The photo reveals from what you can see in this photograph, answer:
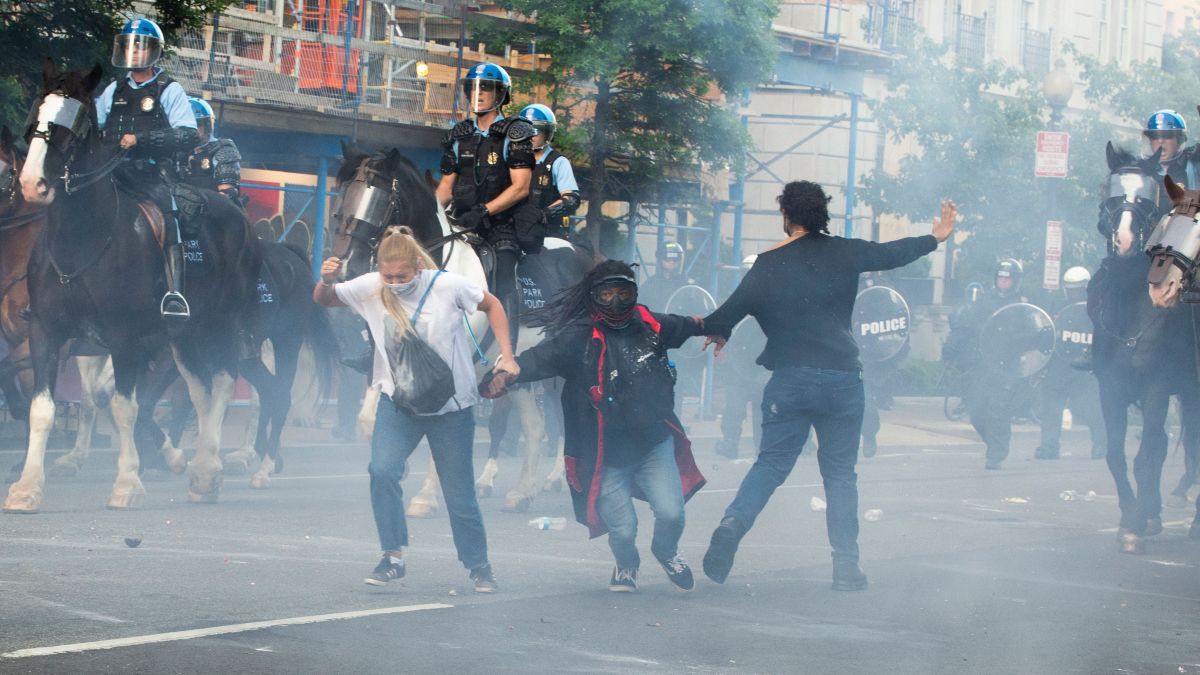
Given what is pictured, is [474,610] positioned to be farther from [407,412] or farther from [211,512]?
[211,512]

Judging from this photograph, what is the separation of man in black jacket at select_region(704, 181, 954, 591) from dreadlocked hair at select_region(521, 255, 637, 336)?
22.2 inches

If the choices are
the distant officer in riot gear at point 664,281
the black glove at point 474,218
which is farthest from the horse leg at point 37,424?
the distant officer in riot gear at point 664,281

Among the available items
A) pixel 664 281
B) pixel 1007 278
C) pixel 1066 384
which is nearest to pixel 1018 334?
pixel 1007 278

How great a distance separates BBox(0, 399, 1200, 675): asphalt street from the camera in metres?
7.18

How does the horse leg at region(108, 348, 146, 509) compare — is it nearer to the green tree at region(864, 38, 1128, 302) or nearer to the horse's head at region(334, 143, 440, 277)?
the horse's head at region(334, 143, 440, 277)

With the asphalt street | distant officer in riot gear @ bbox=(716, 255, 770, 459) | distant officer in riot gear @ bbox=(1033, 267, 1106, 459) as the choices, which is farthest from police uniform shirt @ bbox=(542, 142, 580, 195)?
distant officer in riot gear @ bbox=(1033, 267, 1106, 459)

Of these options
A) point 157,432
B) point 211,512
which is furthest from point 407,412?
point 157,432

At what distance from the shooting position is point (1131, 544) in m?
11.4

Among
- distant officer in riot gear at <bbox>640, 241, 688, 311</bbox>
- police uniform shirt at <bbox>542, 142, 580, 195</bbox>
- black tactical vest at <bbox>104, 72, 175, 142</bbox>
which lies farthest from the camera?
distant officer in riot gear at <bbox>640, 241, 688, 311</bbox>

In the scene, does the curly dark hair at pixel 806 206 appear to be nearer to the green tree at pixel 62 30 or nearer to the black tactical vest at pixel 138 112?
the black tactical vest at pixel 138 112

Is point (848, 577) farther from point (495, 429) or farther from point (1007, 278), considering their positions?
point (1007, 278)

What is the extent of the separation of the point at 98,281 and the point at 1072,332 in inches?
465

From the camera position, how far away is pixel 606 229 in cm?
2269

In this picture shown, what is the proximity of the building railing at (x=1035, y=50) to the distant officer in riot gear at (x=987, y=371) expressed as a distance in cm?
228
